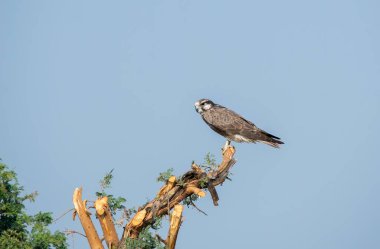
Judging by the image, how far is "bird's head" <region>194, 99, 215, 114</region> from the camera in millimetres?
21400

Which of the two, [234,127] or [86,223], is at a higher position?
[234,127]

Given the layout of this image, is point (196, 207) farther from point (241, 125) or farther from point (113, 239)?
point (241, 125)

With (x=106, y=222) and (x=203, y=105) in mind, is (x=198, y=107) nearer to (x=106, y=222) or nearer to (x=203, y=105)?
(x=203, y=105)

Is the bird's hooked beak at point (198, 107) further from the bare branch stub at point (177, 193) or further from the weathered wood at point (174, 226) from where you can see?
the weathered wood at point (174, 226)

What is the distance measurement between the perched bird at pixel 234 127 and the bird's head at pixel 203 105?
16cm

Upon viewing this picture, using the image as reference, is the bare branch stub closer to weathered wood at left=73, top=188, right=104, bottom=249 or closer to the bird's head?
weathered wood at left=73, top=188, right=104, bottom=249

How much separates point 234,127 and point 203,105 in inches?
57.9

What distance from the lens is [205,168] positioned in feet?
52.0

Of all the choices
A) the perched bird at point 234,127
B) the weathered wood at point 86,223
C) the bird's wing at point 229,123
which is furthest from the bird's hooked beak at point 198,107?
the weathered wood at point 86,223

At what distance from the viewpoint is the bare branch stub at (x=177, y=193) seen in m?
15.3

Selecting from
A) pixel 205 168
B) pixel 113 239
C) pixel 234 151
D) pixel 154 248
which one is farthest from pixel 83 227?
pixel 234 151

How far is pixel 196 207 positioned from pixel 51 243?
4046 mm

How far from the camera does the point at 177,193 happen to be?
51.2ft

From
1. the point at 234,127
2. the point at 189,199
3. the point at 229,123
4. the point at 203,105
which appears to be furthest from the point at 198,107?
the point at 189,199
